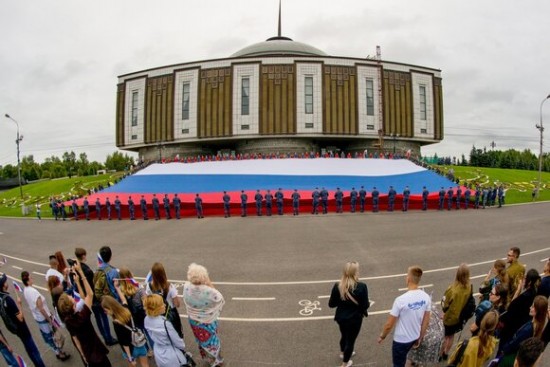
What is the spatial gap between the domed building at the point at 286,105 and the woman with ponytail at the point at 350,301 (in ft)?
137

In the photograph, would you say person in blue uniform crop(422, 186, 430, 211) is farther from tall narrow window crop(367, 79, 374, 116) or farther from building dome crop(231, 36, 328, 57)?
building dome crop(231, 36, 328, 57)

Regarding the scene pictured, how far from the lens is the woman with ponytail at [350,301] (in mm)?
4621

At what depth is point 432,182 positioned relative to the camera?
2897cm

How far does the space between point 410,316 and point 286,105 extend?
143ft

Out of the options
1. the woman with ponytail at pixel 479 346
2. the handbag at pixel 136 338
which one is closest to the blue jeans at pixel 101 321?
the handbag at pixel 136 338

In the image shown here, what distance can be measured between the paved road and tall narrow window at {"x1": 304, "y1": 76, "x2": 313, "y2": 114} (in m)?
28.1

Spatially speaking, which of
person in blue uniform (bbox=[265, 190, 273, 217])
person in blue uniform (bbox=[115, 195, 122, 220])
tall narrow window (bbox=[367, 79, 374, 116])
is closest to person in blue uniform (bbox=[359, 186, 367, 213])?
person in blue uniform (bbox=[265, 190, 273, 217])

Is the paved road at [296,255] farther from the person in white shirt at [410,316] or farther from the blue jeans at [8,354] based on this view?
the person in white shirt at [410,316]

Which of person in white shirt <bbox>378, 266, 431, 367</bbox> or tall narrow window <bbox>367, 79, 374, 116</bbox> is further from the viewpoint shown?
tall narrow window <bbox>367, 79, 374, 116</bbox>

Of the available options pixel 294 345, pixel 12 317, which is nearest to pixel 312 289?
pixel 294 345

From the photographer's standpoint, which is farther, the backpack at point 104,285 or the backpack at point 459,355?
the backpack at point 104,285

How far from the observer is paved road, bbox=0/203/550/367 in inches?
233

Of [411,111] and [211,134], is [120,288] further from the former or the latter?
[411,111]

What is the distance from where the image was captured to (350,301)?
4.67 m
